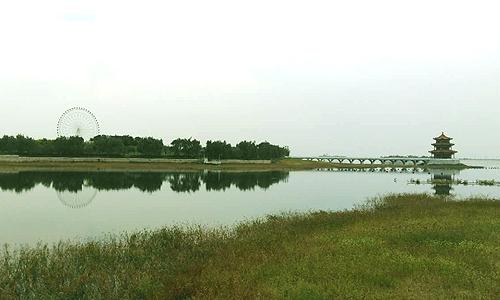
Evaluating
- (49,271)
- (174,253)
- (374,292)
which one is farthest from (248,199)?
(374,292)

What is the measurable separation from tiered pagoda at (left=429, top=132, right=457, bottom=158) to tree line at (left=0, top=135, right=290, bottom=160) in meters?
64.6

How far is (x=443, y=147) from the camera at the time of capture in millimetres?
171250

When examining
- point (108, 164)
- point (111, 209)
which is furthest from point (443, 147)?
point (111, 209)

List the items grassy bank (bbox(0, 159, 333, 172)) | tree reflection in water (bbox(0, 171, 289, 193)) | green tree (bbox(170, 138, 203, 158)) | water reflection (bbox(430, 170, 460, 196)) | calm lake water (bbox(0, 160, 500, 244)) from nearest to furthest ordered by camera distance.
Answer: calm lake water (bbox(0, 160, 500, 244)), water reflection (bbox(430, 170, 460, 196)), tree reflection in water (bbox(0, 171, 289, 193)), grassy bank (bbox(0, 159, 333, 172)), green tree (bbox(170, 138, 203, 158))

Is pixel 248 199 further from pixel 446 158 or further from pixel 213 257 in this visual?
pixel 446 158

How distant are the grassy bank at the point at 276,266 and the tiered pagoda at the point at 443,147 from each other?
159 meters

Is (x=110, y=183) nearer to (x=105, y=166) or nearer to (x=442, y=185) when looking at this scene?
(x=105, y=166)

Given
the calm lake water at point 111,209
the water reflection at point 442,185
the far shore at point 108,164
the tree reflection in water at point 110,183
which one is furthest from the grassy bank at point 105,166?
the water reflection at point 442,185

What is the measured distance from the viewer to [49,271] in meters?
14.6

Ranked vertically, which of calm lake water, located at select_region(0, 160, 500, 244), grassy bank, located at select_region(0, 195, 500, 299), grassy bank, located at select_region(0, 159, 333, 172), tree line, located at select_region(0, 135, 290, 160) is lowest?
calm lake water, located at select_region(0, 160, 500, 244)

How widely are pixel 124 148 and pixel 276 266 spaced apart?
133 meters

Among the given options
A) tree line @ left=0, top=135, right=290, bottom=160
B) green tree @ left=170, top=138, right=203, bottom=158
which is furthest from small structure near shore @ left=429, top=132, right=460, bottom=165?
green tree @ left=170, top=138, right=203, bottom=158

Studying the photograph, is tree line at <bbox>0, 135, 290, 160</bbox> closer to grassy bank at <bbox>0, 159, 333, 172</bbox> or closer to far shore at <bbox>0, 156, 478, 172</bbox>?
far shore at <bbox>0, 156, 478, 172</bbox>

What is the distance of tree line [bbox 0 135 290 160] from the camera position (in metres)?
132
